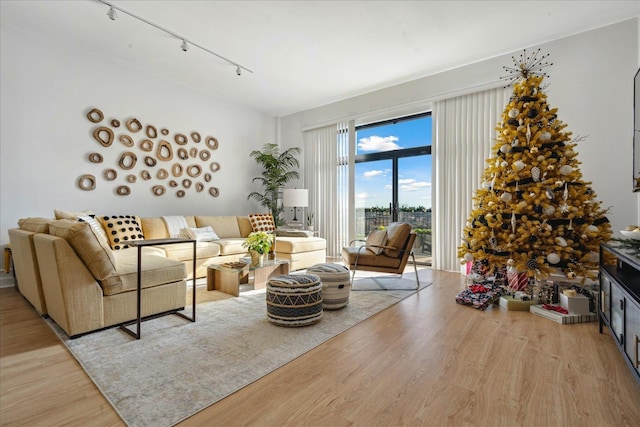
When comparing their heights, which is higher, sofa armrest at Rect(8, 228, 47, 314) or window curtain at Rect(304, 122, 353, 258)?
window curtain at Rect(304, 122, 353, 258)

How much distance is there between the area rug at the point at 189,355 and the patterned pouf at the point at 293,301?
0.22ft

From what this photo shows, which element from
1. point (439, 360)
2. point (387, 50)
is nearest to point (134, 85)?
point (387, 50)

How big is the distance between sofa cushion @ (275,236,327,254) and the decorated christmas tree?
7.63ft

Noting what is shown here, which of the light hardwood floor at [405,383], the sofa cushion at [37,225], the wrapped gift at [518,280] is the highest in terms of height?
the sofa cushion at [37,225]

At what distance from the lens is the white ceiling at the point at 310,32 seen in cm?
331

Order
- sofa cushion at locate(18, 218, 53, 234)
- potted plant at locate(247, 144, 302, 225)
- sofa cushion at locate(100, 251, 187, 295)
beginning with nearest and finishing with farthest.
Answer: sofa cushion at locate(100, 251, 187, 295), sofa cushion at locate(18, 218, 53, 234), potted plant at locate(247, 144, 302, 225)

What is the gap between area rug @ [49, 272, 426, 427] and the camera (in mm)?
1529

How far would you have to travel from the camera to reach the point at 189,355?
6.57 feet

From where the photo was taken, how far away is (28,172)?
3.79 metres

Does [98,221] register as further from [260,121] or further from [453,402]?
[453,402]

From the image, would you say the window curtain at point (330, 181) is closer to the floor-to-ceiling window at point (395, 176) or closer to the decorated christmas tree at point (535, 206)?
the floor-to-ceiling window at point (395, 176)

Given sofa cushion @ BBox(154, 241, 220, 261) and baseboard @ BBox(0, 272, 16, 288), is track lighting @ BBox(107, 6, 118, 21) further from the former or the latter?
baseboard @ BBox(0, 272, 16, 288)

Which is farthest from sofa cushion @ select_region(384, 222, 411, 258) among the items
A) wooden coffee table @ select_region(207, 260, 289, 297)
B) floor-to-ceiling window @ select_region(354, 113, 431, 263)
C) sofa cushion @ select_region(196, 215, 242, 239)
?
sofa cushion @ select_region(196, 215, 242, 239)

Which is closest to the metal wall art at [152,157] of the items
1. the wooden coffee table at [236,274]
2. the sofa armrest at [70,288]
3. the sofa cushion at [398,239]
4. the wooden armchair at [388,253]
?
the wooden coffee table at [236,274]
